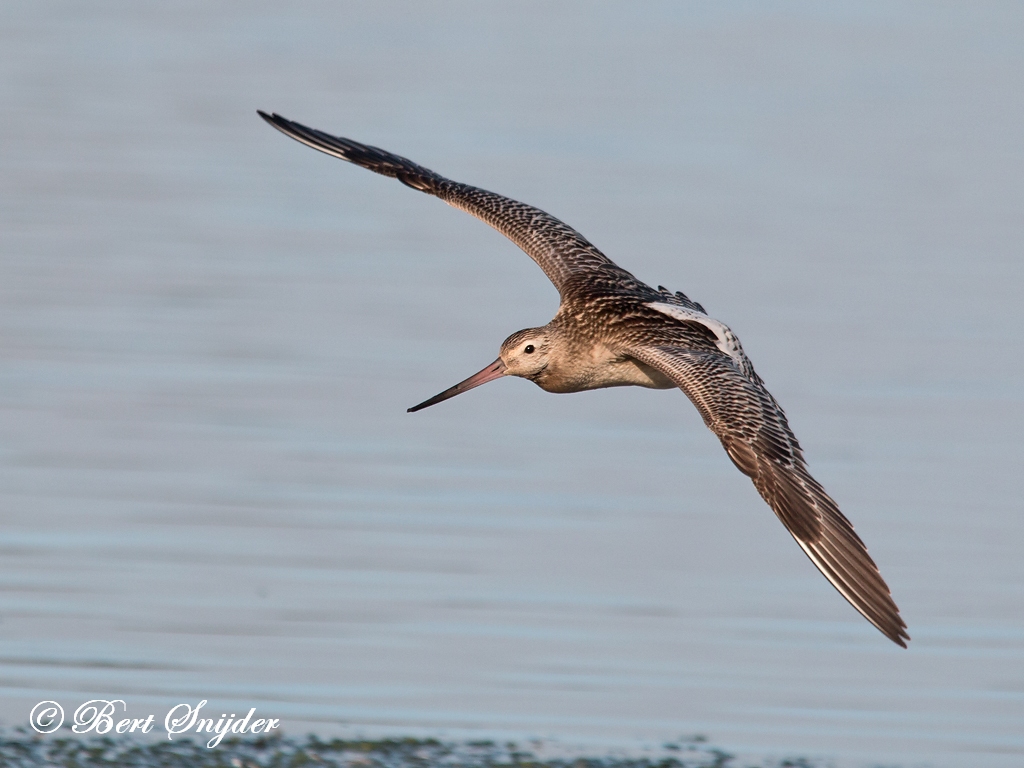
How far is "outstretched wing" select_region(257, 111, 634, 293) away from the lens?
1426 centimetres

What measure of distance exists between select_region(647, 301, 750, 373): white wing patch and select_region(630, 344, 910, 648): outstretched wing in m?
0.33

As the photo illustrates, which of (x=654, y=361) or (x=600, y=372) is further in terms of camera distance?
(x=600, y=372)

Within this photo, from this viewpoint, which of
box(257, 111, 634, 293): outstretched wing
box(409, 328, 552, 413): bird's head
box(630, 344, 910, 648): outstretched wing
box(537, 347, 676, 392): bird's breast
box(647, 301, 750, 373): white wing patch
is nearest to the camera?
box(630, 344, 910, 648): outstretched wing

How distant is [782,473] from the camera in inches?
424

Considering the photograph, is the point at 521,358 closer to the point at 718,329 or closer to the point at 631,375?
the point at 631,375

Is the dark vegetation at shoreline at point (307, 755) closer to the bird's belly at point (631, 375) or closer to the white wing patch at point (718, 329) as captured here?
the white wing patch at point (718, 329)

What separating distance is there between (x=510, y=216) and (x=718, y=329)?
278 centimetres

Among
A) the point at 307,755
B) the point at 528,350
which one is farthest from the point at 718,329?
the point at 307,755

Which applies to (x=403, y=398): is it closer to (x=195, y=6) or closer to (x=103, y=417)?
(x=103, y=417)

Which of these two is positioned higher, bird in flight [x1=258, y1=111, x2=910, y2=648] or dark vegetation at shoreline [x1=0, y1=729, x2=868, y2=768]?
bird in flight [x1=258, y1=111, x2=910, y2=648]

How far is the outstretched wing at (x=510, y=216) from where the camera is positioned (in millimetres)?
14258

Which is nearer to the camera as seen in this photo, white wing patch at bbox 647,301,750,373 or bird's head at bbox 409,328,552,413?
white wing patch at bbox 647,301,750,373

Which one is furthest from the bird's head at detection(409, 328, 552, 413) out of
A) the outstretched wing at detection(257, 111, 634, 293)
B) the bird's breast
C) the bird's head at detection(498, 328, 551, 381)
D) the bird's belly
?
the outstretched wing at detection(257, 111, 634, 293)

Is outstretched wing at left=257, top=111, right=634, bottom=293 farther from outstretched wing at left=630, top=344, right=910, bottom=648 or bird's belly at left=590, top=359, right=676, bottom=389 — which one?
outstretched wing at left=630, top=344, right=910, bottom=648
